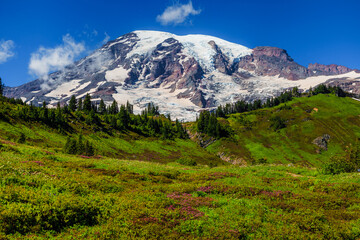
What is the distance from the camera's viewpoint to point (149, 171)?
28.3 metres

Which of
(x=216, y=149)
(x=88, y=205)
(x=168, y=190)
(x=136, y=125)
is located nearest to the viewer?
(x=88, y=205)

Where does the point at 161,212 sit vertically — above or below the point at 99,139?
below

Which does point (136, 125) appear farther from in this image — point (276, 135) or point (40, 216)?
point (40, 216)

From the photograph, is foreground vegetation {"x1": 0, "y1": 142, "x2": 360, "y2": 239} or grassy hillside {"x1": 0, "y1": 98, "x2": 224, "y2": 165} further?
grassy hillside {"x1": 0, "y1": 98, "x2": 224, "y2": 165}

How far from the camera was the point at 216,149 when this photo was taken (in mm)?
173500

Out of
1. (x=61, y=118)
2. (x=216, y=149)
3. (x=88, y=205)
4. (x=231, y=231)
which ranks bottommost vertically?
(x=216, y=149)

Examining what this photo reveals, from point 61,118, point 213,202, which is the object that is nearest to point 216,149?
point 61,118

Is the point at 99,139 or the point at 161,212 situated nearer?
the point at 161,212

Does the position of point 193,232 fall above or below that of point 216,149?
above

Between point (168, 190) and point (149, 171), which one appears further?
point (149, 171)

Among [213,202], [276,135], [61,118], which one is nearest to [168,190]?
[213,202]

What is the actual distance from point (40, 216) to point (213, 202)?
1072 centimetres

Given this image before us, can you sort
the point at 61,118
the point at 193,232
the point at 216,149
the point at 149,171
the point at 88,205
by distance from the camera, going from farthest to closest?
1. the point at 216,149
2. the point at 61,118
3. the point at 149,171
4. the point at 88,205
5. the point at 193,232

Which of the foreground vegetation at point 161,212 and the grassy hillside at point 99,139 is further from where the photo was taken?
the grassy hillside at point 99,139
